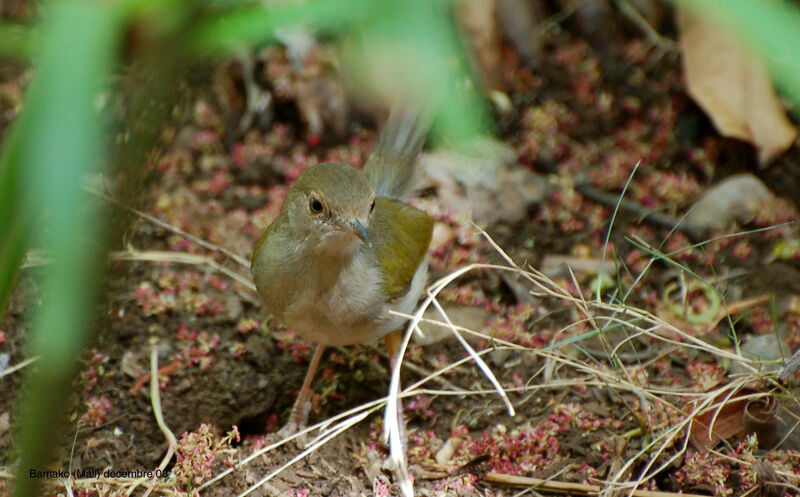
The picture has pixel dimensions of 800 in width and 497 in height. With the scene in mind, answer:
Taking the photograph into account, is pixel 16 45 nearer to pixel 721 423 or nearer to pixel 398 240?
pixel 398 240

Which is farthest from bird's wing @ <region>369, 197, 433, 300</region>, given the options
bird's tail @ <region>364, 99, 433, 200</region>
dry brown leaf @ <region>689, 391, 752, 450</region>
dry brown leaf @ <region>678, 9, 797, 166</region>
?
dry brown leaf @ <region>678, 9, 797, 166</region>

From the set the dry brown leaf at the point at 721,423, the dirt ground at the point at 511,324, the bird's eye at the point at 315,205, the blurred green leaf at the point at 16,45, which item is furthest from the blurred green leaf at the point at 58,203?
the dry brown leaf at the point at 721,423

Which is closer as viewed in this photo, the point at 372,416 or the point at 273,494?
the point at 273,494

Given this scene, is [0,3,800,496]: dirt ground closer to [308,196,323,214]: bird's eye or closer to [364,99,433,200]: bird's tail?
[364,99,433,200]: bird's tail

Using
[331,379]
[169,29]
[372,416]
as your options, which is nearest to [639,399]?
[372,416]

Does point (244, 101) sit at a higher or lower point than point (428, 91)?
lower

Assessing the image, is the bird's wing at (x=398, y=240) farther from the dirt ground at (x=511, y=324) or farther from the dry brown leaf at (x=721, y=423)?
the dry brown leaf at (x=721, y=423)

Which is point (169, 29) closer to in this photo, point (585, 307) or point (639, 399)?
point (585, 307)
